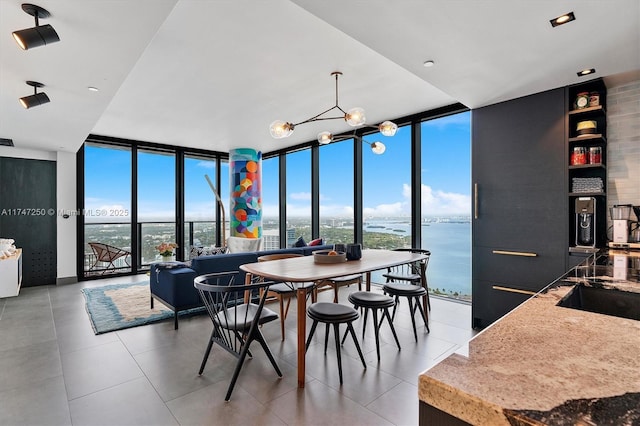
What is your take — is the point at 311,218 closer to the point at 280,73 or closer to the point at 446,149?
the point at 446,149

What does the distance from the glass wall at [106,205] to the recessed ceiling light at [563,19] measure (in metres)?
7.18

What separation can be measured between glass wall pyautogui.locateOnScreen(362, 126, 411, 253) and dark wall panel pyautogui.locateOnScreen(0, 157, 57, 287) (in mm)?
5707

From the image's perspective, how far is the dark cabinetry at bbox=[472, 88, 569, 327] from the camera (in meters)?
3.00

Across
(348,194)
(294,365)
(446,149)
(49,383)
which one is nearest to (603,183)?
(446,149)

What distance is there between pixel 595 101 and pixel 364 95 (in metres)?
2.30

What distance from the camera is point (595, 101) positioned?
2.88 meters

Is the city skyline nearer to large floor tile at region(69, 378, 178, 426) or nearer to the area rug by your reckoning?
the area rug

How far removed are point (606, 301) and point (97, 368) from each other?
10.9ft

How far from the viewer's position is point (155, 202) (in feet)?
23.3

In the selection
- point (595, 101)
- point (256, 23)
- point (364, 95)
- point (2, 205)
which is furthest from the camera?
point (2, 205)

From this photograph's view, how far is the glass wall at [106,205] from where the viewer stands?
6.36 meters

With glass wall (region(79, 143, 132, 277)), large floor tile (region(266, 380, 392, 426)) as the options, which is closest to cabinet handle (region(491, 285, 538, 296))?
large floor tile (region(266, 380, 392, 426))

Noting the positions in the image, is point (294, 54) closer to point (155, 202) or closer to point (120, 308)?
point (120, 308)

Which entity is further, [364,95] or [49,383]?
[364,95]
